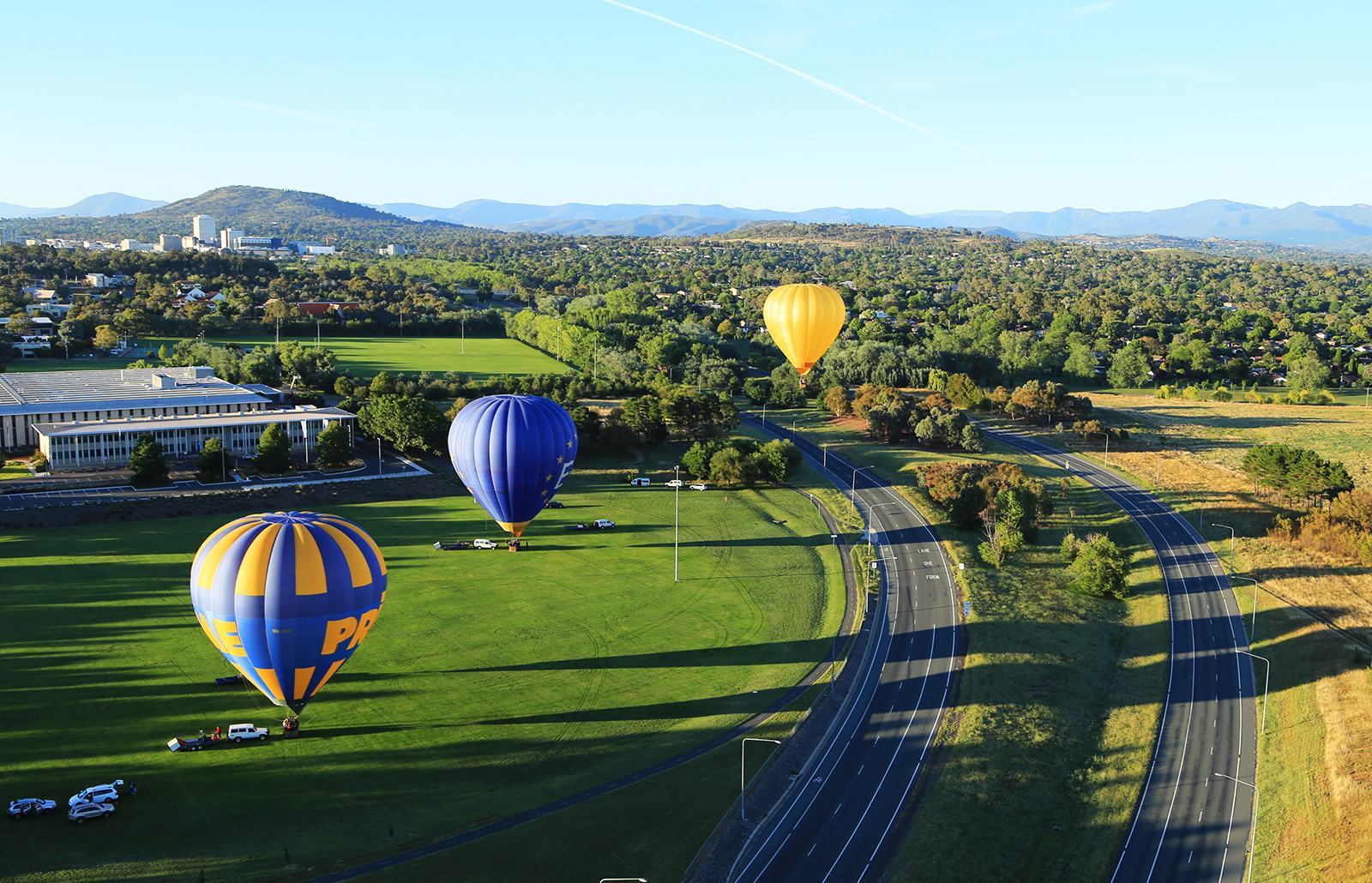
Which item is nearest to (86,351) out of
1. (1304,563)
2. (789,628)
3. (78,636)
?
(78,636)

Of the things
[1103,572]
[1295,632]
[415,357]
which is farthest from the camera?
[415,357]

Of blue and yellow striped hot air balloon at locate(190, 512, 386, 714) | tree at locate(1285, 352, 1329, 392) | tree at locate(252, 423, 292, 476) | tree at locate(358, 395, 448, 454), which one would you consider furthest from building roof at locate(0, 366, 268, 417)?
tree at locate(1285, 352, 1329, 392)

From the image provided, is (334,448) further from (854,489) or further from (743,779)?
(743,779)

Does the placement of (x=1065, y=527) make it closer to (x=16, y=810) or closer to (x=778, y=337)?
(x=778, y=337)

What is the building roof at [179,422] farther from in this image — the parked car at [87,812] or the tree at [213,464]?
the parked car at [87,812]

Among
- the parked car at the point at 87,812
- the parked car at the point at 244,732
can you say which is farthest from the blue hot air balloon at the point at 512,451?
the parked car at the point at 87,812

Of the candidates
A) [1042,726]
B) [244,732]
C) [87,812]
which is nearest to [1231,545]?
[1042,726]
